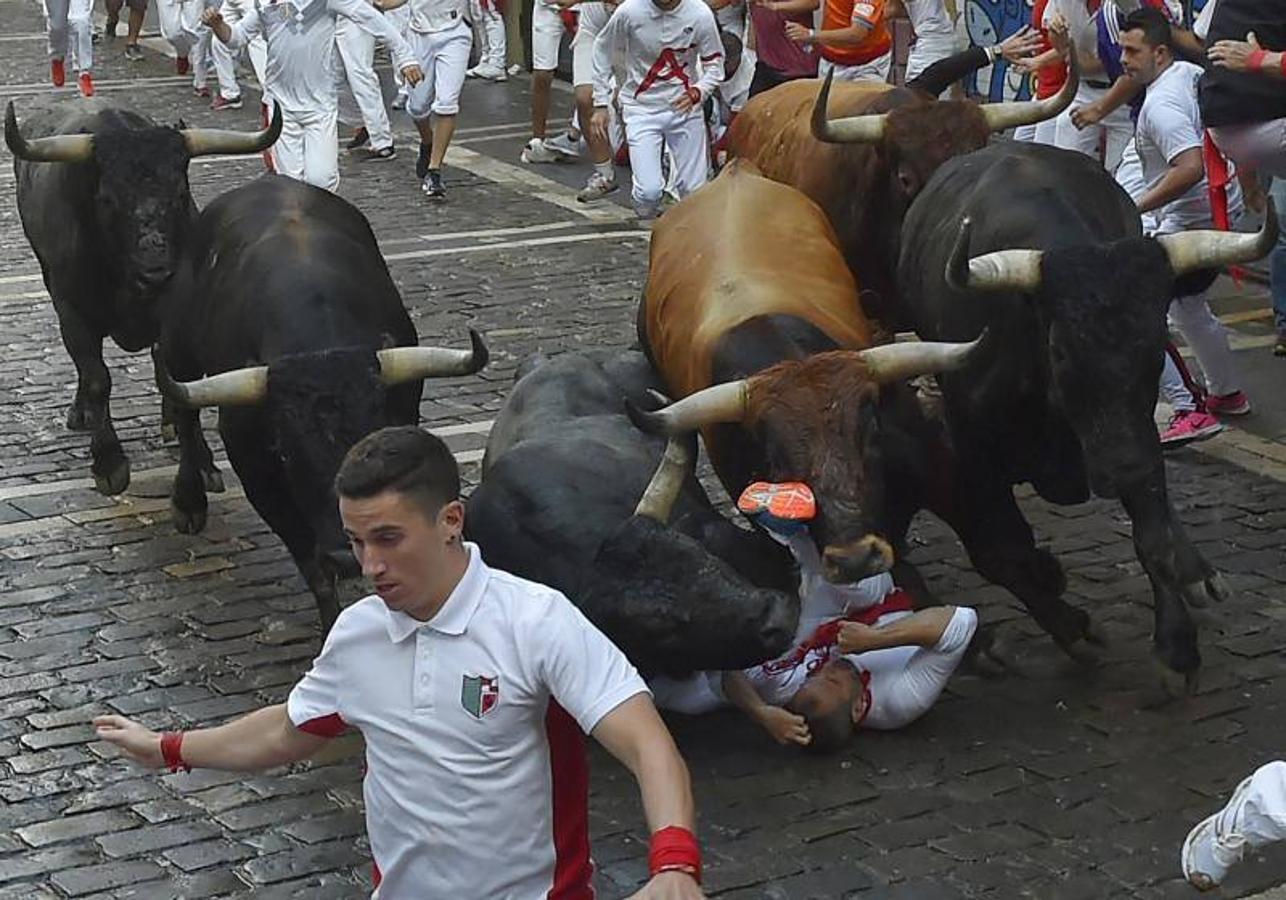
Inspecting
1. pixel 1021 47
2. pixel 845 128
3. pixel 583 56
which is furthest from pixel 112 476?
pixel 583 56

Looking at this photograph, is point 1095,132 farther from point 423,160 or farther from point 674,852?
point 674,852

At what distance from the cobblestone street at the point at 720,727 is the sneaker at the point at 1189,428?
0.24 ft

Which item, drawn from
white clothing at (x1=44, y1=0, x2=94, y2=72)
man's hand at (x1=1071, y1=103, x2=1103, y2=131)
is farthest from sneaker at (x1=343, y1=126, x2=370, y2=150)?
man's hand at (x1=1071, y1=103, x2=1103, y2=131)

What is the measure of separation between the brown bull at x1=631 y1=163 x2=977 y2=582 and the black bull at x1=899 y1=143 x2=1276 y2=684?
33 centimetres

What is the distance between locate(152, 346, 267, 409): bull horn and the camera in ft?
26.2

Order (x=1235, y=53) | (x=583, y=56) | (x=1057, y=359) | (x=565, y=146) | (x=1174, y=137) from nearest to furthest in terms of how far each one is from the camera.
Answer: (x=1057, y=359)
(x=1235, y=53)
(x=1174, y=137)
(x=583, y=56)
(x=565, y=146)

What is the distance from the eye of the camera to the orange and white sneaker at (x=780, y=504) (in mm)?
A: 6879

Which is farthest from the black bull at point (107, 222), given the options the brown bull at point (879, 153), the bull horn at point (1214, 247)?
the bull horn at point (1214, 247)

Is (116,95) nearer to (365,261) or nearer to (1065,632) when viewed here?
(365,261)

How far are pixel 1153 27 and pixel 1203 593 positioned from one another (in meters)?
4.26

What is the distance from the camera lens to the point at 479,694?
14.4ft

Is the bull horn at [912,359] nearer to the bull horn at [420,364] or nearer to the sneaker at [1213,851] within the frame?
the bull horn at [420,364]

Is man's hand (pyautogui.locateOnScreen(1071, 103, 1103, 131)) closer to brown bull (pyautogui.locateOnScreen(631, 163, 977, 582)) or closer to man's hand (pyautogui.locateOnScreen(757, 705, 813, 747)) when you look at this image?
brown bull (pyautogui.locateOnScreen(631, 163, 977, 582))

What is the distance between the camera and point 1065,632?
26.1 feet
